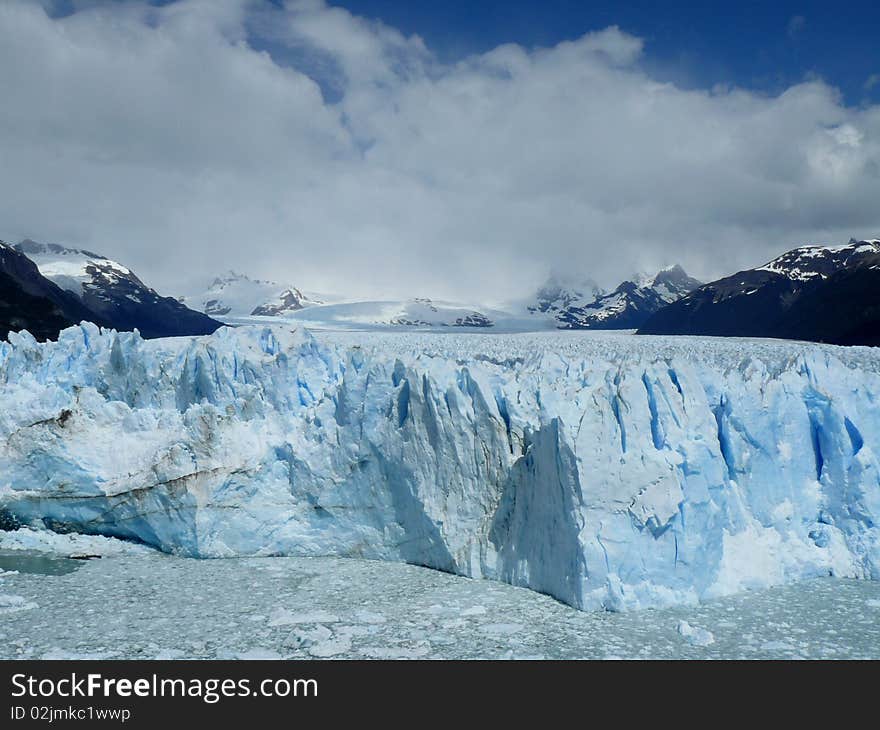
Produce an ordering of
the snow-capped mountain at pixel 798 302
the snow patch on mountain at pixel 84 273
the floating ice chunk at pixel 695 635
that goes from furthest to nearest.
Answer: the snow patch on mountain at pixel 84 273 → the snow-capped mountain at pixel 798 302 → the floating ice chunk at pixel 695 635

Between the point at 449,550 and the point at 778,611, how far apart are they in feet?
12.3

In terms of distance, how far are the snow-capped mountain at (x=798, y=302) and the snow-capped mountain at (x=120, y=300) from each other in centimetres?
5626

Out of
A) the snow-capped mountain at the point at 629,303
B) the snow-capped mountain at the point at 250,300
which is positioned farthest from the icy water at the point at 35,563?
the snow-capped mountain at the point at 250,300

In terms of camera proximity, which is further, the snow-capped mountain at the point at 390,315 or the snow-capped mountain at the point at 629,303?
the snow-capped mountain at the point at 629,303

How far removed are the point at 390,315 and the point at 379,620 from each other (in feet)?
329

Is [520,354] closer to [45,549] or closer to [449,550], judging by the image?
[449,550]

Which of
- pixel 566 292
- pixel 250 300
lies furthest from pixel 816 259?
pixel 250 300

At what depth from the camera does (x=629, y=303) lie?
15425cm

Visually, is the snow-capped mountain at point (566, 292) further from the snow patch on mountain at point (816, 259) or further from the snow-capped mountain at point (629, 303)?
the snow patch on mountain at point (816, 259)

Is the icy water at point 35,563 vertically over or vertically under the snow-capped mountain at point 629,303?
under

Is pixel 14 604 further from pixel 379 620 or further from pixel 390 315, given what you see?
pixel 390 315

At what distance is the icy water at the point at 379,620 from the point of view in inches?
241
